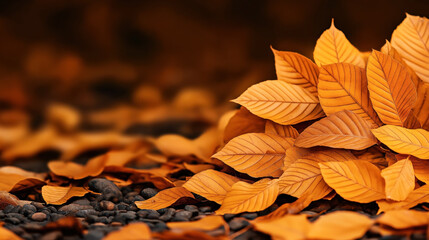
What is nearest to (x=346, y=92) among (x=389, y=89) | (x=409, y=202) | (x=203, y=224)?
(x=389, y=89)

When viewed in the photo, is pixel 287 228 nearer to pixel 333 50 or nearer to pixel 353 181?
pixel 353 181

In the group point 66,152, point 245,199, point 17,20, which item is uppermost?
point 17,20

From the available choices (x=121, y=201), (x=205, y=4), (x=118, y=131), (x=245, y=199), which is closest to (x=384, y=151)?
(x=245, y=199)

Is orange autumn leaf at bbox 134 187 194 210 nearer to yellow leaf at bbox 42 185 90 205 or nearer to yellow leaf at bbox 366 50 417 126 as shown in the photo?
yellow leaf at bbox 42 185 90 205

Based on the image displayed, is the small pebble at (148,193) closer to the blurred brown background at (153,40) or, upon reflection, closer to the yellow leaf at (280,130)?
the yellow leaf at (280,130)

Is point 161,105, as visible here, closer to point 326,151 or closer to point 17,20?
point 17,20

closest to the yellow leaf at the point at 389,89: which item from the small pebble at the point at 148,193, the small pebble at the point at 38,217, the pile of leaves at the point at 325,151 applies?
the pile of leaves at the point at 325,151
